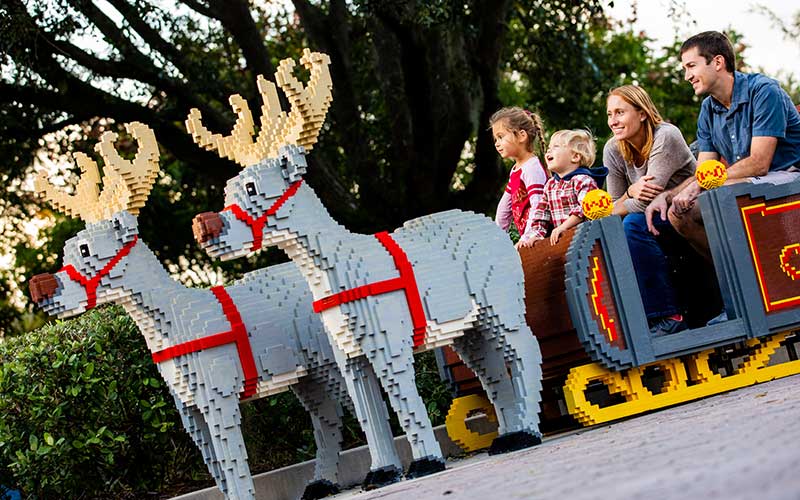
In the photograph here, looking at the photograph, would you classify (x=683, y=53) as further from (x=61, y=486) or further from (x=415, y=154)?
(x=415, y=154)

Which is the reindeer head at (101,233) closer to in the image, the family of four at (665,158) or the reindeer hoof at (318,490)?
the reindeer hoof at (318,490)

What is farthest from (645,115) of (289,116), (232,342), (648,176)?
(232,342)

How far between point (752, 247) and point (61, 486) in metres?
4.96

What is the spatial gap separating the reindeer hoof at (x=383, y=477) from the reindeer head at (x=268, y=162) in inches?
57.2

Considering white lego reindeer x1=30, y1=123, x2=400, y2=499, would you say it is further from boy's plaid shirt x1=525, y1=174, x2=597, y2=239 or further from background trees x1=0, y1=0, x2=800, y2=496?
background trees x1=0, y1=0, x2=800, y2=496

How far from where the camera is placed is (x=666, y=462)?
412 centimetres

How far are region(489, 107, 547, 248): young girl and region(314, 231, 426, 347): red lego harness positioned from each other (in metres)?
1.43

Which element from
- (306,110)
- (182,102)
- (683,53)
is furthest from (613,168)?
(182,102)

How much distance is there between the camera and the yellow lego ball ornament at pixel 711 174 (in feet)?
24.2

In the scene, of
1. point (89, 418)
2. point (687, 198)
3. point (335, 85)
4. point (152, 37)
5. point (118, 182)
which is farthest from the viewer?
point (335, 85)

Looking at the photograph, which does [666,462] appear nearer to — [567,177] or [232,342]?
[232,342]

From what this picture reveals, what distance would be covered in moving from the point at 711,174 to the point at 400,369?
7.53 feet

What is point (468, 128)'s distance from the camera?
14570 mm

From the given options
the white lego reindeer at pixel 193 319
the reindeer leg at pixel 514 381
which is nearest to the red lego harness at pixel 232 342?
the white lego reindeer at pixel 193 319
